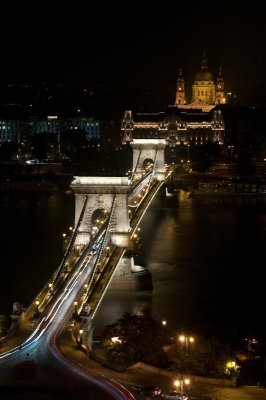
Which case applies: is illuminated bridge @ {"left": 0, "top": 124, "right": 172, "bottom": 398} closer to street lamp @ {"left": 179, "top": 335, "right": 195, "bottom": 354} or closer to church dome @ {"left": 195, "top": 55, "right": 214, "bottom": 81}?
street lamp @ {"left": 179, "top": 335, "right": 195, "bottom": 354}

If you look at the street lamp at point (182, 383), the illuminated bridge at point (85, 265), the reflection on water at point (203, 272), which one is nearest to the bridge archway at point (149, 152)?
the reflection on water at point (203, 272)

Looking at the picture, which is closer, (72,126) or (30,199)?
(30,199)

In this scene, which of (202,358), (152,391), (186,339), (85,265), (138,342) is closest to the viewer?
(152,391)

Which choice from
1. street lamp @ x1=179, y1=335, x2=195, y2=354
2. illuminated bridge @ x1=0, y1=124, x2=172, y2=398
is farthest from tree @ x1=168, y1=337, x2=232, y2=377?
illuminated bridge @ x1=0, y1=124, x2=172, y2=398

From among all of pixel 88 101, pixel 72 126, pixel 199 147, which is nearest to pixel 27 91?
pixel 88 101

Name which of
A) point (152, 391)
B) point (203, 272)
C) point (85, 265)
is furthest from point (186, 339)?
point (203, 272)

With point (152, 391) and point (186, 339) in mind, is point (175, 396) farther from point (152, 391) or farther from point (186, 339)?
point (186, 339)

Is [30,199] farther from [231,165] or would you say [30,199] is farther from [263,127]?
[263,127]
